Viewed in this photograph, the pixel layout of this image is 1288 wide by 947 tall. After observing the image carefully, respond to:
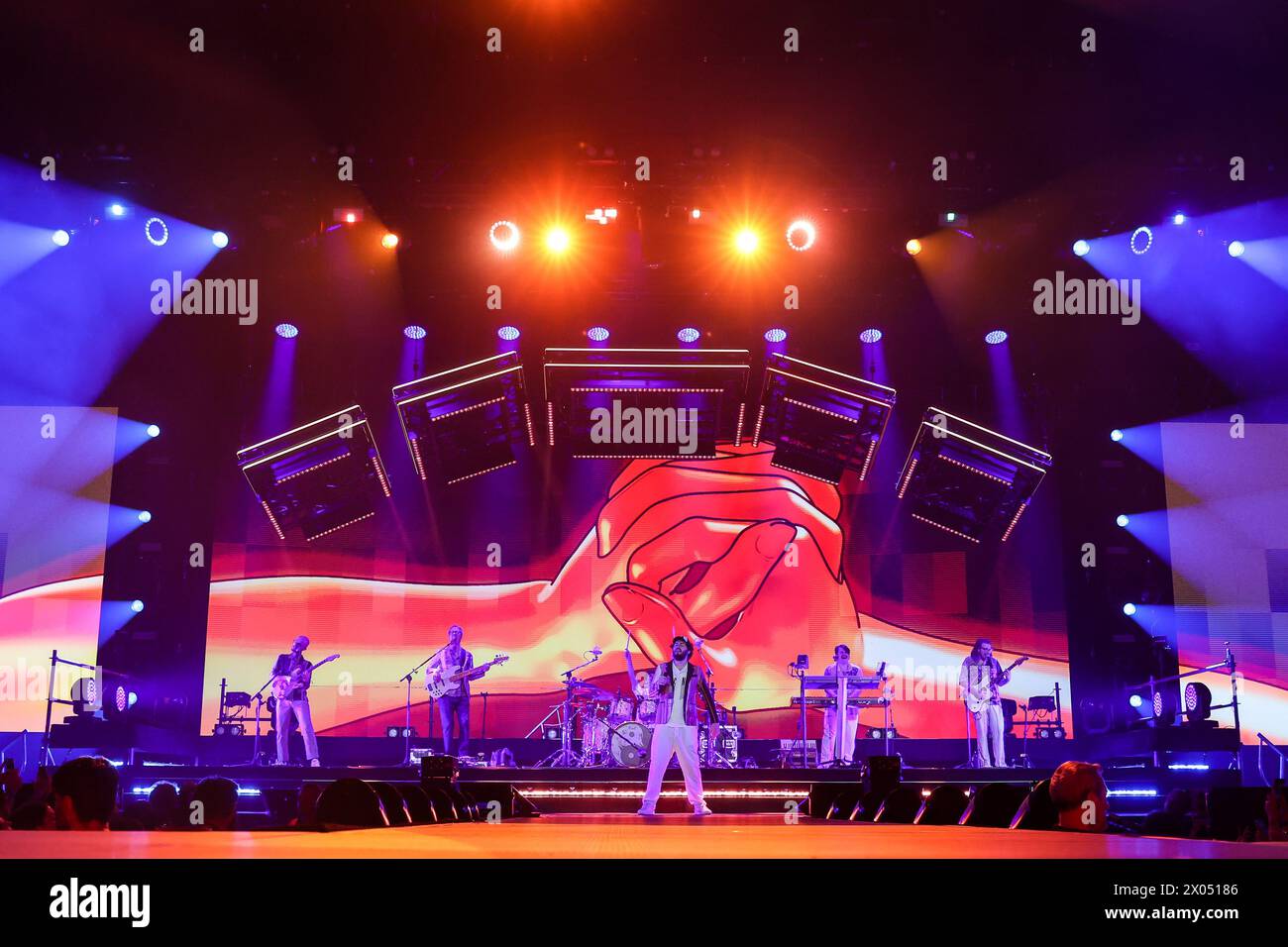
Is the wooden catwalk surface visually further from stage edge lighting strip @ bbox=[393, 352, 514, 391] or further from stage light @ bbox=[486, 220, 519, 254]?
stage edge lighting strip @ bbox=[393, 352, 514, 391]

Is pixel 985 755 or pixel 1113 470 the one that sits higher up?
pixel 1113 470

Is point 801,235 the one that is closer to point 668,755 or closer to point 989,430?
point 989,430

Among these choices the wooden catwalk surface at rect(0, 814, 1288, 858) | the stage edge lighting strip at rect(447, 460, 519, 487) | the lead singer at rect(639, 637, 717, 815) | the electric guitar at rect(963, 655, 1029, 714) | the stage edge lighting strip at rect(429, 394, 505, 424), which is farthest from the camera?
the stage edge lighting strip at rect(447, 460, 519, 487)

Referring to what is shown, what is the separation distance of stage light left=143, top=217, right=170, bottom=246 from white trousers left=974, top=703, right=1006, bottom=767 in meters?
9.61

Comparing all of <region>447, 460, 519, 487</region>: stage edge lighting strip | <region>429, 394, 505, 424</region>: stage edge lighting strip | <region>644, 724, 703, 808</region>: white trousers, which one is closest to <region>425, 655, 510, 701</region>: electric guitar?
<region>447, 460, 519, 487</region>: stage edge lighting strip

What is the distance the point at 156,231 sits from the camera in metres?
10.6

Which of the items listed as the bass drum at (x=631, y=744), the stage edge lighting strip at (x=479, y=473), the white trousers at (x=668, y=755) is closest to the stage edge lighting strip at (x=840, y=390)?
the stage edge lighting strip at (x=479, y=473)

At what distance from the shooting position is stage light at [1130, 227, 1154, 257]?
1053cm

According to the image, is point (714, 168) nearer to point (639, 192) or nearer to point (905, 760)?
point (639, 192)

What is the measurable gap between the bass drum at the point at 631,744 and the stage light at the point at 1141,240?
276 inches

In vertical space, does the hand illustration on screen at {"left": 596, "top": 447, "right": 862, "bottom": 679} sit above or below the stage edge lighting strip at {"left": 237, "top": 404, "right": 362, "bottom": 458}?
below

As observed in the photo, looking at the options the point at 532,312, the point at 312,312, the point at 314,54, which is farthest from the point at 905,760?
the point at 314,54

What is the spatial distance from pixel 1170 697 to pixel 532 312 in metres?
7.78

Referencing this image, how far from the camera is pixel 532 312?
1240cm
